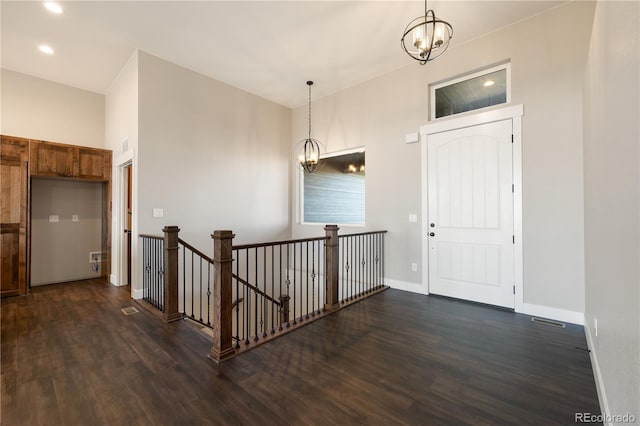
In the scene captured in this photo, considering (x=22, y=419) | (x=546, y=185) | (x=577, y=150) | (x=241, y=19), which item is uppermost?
(x=241, y=19)

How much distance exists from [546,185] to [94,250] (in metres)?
7.19

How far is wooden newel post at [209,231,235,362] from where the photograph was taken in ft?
7.61

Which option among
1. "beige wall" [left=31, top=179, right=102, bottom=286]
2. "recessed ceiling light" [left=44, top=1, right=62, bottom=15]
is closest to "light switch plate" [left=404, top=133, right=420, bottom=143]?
"recessed ceiling light" [left=44, top=1, right=62, bottom=15]

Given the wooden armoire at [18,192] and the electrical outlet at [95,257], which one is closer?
the wooden armoire at [18,192]

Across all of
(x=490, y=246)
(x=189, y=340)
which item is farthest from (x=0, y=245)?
(x=490, y=246)

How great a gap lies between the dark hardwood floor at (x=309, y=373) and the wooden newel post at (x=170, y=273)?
16 cm

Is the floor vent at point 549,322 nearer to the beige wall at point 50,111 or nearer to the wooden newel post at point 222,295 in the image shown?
the wooden newel post at point 222,295

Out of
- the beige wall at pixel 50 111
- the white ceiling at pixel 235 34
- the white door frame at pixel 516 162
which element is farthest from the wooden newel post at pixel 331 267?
the beige wall at pixel 50 111

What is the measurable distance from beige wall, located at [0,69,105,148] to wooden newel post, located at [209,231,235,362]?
15.0 ft

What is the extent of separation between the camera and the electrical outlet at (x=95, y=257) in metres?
5.17

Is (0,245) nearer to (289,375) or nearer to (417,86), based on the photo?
(289,375)

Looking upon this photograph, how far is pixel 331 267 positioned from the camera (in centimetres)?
351

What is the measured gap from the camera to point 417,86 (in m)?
4.22

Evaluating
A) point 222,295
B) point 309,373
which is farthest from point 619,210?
point 222,295
